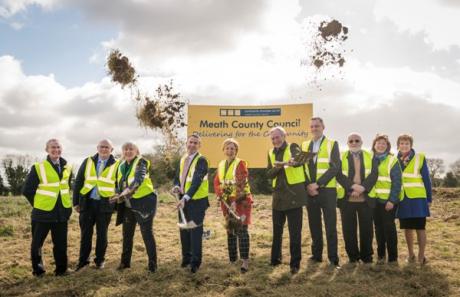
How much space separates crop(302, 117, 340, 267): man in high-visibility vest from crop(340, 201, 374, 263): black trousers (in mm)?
247

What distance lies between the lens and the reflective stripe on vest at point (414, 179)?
7395mm

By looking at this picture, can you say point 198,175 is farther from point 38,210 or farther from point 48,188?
point 38,210

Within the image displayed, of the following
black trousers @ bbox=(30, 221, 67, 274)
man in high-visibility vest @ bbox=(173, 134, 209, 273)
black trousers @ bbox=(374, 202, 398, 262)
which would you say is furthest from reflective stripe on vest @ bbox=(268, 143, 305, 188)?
black trousers @ bbox=(30, 221, 67, 274)

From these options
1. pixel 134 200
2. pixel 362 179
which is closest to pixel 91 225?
pixel 134 200

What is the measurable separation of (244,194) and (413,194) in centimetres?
283

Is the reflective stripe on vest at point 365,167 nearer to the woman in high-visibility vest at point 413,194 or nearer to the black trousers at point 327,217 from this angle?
the black trousers at point 327,217

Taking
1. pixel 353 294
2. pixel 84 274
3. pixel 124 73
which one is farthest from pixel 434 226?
pixel 124 73

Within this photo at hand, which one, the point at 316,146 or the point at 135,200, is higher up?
the point at 316,146

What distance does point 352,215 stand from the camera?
23.7 feet

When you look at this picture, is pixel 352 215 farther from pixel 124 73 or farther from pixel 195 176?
Answer: pixel 124 73

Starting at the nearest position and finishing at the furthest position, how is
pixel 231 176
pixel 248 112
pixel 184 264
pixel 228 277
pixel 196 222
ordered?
1. pixel 228 277
2. pixel 196 222
3. pixel 231 176
4. pixel 184 264
5. pixel 248 112

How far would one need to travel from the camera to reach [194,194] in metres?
6.70

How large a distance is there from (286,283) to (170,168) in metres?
14.5

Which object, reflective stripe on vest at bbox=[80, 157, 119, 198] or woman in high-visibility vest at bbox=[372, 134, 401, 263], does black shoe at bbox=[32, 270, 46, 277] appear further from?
woman in high-visibility vest at bbox=[372, 134, 401, 263]
